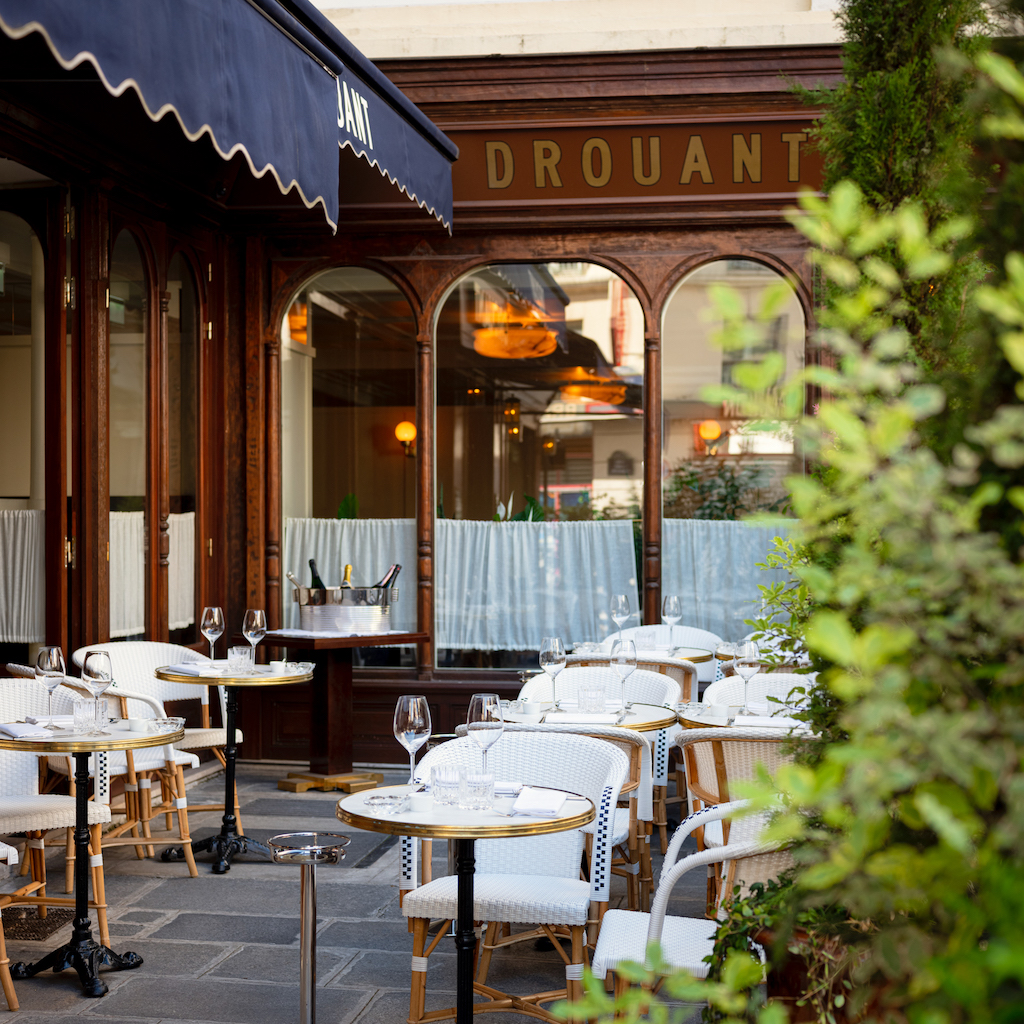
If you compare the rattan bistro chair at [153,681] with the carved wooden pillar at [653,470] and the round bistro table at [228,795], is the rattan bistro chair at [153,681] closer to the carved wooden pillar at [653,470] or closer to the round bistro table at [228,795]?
the round bistro table at [228,795]

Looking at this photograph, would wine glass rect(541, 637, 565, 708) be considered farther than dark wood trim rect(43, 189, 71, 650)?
No

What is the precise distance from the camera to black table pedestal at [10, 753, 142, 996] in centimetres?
387

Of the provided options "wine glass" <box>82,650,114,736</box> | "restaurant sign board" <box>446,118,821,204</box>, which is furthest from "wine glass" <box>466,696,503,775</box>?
"restaurant sign board" <box>446,118,821,204</box>

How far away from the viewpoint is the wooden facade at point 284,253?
599cm

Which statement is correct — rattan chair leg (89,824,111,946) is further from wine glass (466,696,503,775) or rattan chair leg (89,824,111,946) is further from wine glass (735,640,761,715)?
wine glass (735,640,761,715)

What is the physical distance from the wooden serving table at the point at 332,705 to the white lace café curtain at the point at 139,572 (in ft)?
1.97

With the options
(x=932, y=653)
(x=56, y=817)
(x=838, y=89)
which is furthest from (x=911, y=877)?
(x=56, y=817)

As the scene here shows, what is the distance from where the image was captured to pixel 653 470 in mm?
7297

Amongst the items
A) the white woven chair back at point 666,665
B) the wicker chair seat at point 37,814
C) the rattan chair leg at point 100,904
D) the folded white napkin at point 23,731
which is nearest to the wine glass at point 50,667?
the folded white napkin at point 23,731

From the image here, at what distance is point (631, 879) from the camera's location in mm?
4398

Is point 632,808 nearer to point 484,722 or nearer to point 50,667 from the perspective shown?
point 484,722

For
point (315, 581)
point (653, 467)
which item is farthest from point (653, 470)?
point (315, 581)

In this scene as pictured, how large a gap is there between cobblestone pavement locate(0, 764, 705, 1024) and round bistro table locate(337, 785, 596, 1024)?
0.70 metres

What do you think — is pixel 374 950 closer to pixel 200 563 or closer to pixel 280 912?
pixel 280 912
